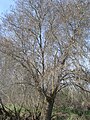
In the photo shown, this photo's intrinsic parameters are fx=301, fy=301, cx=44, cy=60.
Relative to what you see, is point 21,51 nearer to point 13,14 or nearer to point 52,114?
point 13,14

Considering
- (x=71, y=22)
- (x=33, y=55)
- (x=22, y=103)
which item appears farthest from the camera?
(x=22, y=103)

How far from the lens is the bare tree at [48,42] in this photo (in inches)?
471

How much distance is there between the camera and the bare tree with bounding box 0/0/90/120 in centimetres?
1195

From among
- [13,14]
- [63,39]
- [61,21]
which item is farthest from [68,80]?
[13,14]

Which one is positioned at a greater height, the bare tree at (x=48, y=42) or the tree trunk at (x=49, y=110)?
the bare tree at (x=48, y=42)

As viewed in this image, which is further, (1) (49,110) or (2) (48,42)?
(1) (49,110)

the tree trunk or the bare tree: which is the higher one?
the bare tree

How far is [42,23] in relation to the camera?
13602mm

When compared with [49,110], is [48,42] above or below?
above

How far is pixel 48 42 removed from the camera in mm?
13039

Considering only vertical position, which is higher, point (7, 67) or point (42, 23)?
point (42, 23)

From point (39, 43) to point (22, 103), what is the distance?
305cm

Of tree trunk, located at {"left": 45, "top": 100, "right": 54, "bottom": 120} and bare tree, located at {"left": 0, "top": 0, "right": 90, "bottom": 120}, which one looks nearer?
bare tree, located at {"left": 0, "top": 0, "right": 90, "bottom": 120}

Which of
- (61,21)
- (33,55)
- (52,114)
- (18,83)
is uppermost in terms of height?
(61,21)
